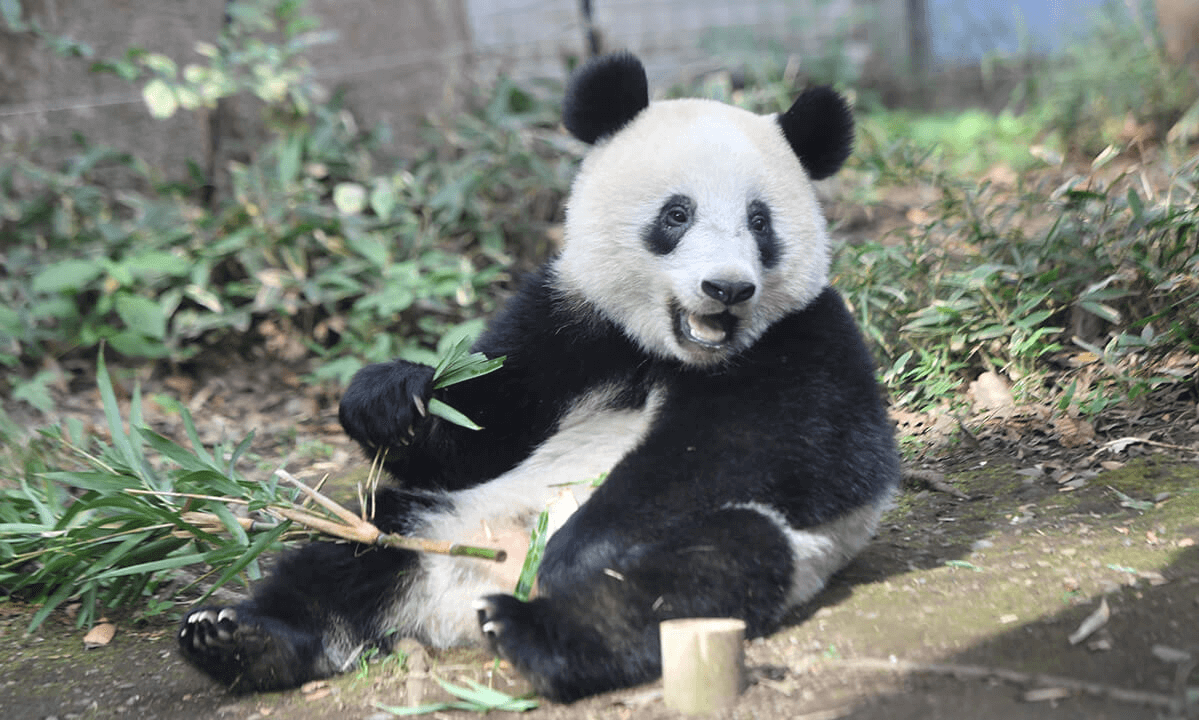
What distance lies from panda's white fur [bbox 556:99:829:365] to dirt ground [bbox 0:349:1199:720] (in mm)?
800

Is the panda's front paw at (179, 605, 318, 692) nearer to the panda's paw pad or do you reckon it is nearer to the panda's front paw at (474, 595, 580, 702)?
the panda's paw pad

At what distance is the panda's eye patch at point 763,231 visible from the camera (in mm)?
2738

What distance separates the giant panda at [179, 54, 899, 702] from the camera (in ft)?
7.64

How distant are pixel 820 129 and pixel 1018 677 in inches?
63.1

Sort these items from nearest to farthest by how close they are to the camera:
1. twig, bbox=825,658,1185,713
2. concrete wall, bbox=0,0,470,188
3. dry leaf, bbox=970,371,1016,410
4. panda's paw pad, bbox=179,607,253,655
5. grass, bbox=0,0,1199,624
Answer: twig, bbox=825,658,1185,713
panda's paw pad, bbox=179,607,253,655
grass, bbox=0,0,1199,624
dry leaf, bbox=970,371,1016,410
concrete wall, bbox=0,0,470,188

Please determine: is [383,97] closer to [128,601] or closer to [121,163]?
[121,163]

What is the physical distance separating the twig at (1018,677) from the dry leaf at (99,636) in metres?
2.11

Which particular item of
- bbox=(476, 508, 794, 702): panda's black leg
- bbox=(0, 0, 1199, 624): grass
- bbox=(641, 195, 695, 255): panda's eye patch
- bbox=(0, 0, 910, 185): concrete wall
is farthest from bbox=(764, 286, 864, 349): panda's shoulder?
bbox=(0, 0, 910, 185): concrete wall

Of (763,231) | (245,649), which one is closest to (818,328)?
(763,231)

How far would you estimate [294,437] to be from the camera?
497 cm

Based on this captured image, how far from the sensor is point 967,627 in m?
2.30

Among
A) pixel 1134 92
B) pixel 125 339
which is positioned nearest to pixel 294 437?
pixel 125 339

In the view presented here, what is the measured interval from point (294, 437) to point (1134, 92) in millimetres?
5786

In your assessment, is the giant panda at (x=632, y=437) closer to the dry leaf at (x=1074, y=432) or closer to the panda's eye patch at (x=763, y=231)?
the panda's eye patch at (x=763, y=231)
